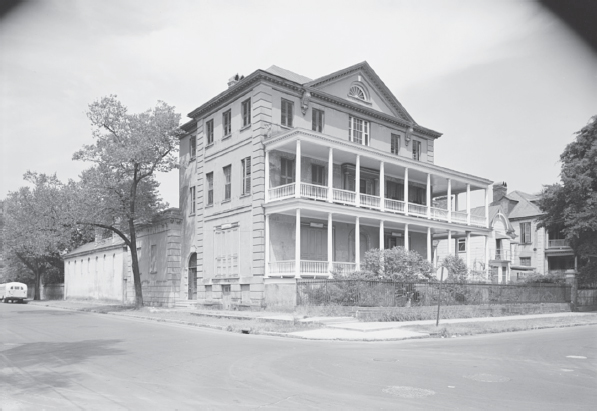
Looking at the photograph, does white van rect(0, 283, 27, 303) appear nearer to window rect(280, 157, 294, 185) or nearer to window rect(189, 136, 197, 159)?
window rect(189, 136, 197, 159)

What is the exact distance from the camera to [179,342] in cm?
1425

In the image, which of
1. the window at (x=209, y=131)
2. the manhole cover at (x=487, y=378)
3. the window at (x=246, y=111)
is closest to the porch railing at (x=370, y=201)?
the window at (x=246, y=111)

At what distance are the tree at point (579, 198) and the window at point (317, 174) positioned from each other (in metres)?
16.2

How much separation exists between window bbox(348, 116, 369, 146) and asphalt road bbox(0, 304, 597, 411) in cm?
2033

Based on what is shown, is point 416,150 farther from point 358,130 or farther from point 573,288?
point 573,288


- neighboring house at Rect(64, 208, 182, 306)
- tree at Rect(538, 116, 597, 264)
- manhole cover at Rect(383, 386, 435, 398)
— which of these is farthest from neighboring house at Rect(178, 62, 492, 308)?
manhole cover at Rect(383, 386, 435, 398)

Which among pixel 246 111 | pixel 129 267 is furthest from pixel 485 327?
pixel 129 267

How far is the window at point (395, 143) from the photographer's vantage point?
36.3 metres

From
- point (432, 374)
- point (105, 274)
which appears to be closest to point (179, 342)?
point (432, 374)

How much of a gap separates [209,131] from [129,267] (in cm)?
1442

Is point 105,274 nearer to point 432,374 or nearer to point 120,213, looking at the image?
point 120,213

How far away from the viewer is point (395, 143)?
36719 millimetres

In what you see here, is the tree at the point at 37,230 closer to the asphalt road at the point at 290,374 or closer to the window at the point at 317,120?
the window at the point at 317,120

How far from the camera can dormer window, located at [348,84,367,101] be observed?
112 feet
